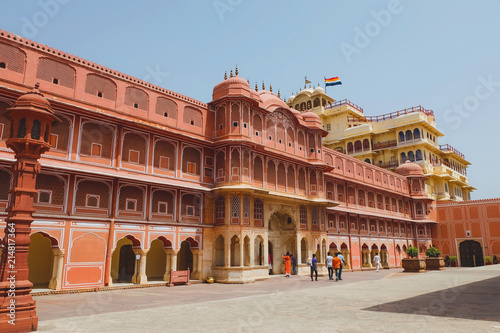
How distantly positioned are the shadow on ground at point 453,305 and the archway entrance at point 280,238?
14.3 meters

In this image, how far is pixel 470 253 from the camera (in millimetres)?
42469

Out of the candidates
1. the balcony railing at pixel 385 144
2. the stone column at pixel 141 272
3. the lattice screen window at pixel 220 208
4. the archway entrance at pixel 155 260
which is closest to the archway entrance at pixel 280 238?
the lattice screen window at pixel 220 208

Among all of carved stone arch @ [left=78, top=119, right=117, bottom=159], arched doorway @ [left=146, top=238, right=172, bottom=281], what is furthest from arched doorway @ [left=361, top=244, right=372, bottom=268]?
carved stone arch @ [left=78, top=119, right=117, bottom=159]

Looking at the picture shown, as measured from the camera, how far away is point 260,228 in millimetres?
22906

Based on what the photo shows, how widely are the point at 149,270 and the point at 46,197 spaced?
8.68 metres

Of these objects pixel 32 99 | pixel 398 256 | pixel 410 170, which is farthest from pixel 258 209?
pixel 410 170

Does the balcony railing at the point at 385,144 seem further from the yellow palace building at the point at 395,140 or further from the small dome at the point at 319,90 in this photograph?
the small dome at the point at 319,90

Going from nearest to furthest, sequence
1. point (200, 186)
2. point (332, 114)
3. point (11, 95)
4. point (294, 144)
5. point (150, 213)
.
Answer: point (11, 95) < point (150, 213) < point (200, 186) < point (294, 144) < point (332, 114)

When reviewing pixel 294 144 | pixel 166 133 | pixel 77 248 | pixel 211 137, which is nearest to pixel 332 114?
pixel 294 144

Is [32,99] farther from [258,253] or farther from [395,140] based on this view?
[395,140]

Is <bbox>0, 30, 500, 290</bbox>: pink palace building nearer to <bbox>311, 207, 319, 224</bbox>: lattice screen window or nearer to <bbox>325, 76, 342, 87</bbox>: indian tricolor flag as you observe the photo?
<bbox>311, 207, 319, 224</bbox>: lattice screen window

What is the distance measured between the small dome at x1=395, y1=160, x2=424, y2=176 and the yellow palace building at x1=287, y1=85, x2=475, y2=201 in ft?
6.40

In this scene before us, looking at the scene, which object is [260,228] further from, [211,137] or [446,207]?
[446,207]

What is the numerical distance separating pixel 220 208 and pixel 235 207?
99cm
